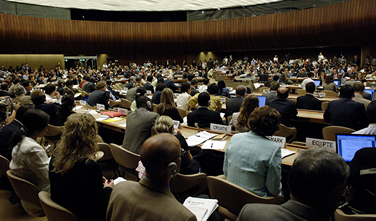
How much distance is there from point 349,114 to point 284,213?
374 centimetres

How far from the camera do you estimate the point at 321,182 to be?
3.82ft

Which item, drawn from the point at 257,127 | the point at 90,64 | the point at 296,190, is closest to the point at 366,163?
the point at 257,127

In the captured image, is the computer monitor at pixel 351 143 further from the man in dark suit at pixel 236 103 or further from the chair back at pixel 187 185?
the man in dark suit at pixel 236 103

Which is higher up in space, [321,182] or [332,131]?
[321,182]

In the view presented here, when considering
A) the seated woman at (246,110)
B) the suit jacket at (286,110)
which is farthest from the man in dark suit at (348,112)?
the seated woman at (246,110)

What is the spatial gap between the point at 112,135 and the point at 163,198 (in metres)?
4.75

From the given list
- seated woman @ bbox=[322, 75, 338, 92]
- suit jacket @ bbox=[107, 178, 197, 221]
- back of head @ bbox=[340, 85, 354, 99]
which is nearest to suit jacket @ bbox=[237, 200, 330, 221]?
suit jacket @ bbox=[107, 178, 197, 221]

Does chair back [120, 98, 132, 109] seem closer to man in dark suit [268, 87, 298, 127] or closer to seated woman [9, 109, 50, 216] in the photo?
man in dark suit [268, 87, 298, 127]

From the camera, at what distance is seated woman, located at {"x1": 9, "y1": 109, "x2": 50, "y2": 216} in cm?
252

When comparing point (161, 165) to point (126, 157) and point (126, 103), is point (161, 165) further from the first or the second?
point (126, 103)

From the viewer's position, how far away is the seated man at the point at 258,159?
2180 millimetres

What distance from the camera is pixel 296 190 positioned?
3.97 feet

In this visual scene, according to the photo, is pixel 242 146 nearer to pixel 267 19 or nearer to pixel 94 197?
pixel 94 197

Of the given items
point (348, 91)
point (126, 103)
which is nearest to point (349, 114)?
point (348, 91)
